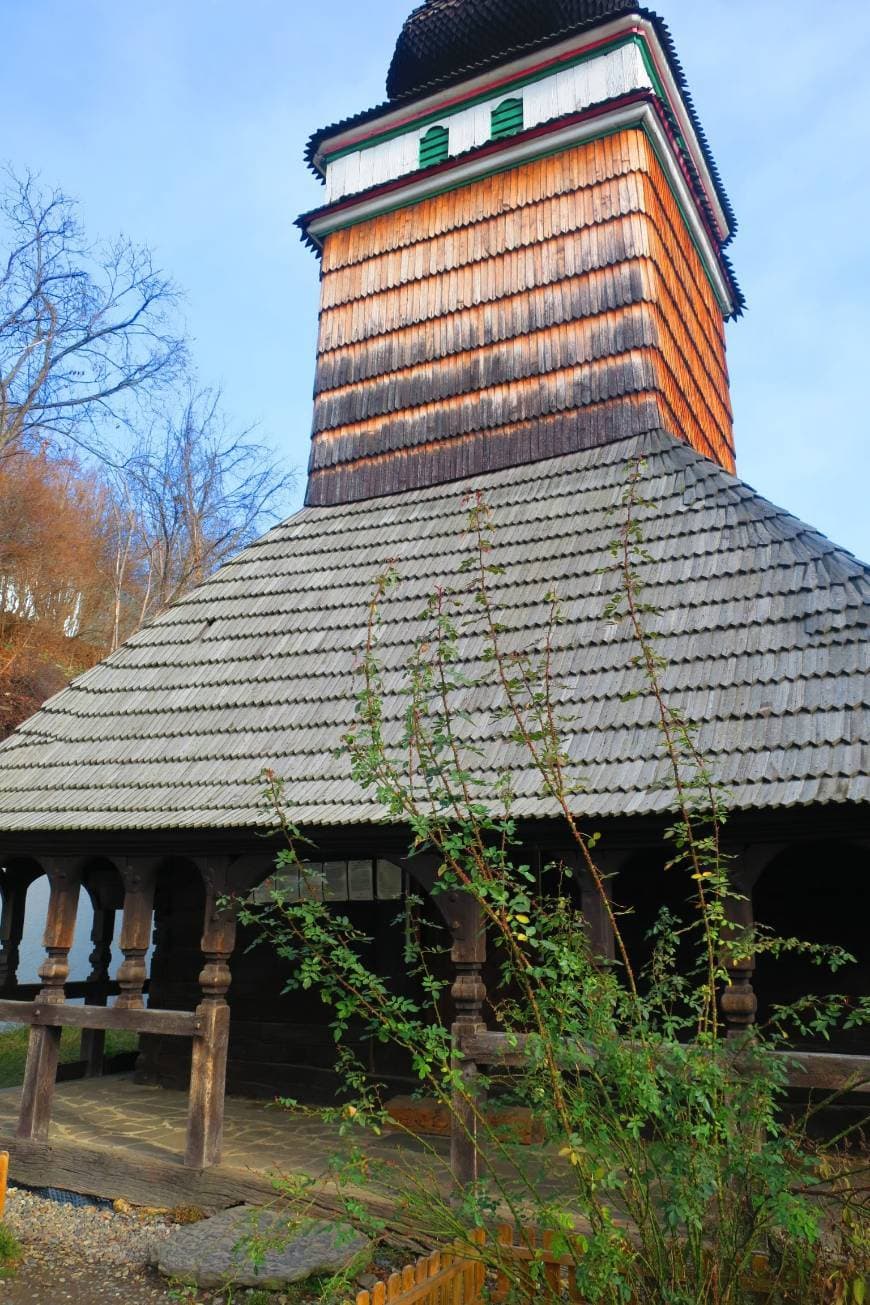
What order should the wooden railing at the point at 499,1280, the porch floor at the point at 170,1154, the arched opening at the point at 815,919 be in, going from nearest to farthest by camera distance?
1. the wooden railing at the point at 499,1280
2. the porch floor at the point at 170,1154
3. the arched opening at the point at 815,919

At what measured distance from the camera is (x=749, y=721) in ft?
17.7

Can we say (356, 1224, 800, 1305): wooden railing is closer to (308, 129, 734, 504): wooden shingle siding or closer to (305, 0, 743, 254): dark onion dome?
(308, 129, 734, 504): wooden shingle siding

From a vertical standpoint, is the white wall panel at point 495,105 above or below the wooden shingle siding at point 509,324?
above

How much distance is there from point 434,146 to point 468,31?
1566mm

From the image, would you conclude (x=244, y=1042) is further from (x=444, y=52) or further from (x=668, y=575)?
(x=444, y=52)

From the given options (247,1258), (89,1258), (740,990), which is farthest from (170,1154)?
(740,990)

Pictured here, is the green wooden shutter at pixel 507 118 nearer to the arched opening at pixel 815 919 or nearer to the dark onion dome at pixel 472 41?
the dark onion dome at pixel 472 41

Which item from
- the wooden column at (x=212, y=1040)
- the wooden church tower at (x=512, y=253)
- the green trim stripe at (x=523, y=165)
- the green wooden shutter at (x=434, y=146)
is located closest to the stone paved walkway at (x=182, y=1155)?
the wooden column at (x=212, y=1040)

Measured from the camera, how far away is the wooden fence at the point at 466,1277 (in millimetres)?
3363

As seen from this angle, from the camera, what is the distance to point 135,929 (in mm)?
6852

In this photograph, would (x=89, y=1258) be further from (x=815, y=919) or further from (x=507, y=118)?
(x=507, y=118)

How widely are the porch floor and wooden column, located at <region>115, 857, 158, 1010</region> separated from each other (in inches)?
37.7

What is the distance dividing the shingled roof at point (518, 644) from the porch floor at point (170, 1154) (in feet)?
6.92

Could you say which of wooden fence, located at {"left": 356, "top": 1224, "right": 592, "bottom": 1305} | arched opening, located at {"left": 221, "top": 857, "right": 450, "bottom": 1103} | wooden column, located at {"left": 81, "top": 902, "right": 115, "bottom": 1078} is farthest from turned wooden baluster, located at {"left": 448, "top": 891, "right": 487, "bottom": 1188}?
wooden column, located at {"left": 81, "top": 902, "right": 115, "bottom": 1078}
